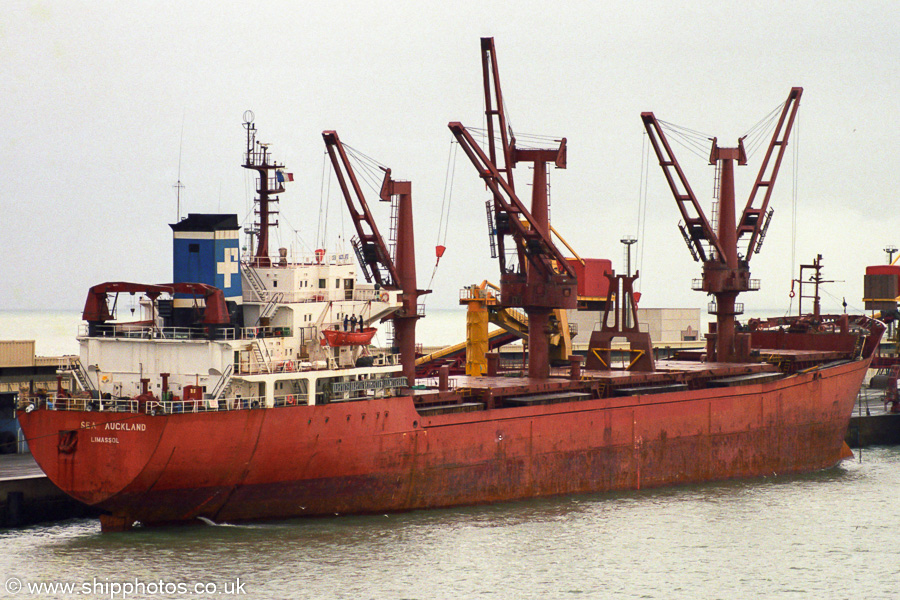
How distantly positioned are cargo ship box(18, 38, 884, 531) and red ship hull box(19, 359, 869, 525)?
60 millimetres

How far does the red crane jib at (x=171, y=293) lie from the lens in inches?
1378

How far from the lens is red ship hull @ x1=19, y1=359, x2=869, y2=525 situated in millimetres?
33688

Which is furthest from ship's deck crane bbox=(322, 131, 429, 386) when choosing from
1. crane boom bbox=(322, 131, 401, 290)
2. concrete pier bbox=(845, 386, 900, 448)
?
concrete pier bbox=(845, 386, 900, 448)

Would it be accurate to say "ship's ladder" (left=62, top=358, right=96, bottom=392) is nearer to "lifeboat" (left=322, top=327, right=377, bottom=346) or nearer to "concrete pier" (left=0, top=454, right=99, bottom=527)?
"concrete pier" (left=0, top=454, right=99, bottom=527)

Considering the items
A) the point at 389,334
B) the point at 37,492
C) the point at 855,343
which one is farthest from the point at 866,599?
the point at 855,343

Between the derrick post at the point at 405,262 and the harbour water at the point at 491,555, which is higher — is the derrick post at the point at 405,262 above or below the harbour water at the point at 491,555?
above

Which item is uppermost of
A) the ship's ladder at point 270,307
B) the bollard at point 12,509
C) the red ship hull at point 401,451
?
the ship's ladder at point 270,307

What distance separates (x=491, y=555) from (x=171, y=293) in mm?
12085

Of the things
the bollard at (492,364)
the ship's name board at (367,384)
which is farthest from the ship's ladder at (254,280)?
the bollard at (492,364)

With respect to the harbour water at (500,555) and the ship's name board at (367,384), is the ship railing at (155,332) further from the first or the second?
the harbour water at (500,555)

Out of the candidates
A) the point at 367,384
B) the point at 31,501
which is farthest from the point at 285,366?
the point at 31,501

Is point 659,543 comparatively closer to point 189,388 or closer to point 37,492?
point 189,388

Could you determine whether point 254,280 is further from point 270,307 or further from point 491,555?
point 491,555

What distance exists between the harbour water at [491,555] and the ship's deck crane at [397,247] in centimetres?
766
